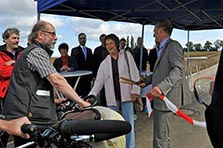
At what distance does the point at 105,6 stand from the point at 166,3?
53.2 inches

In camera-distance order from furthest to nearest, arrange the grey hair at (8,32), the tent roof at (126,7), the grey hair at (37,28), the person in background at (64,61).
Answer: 1. the person in background at (64,61)
2. the tent roof at (126,7)
3. the grey hair at (8,32)
4. the grey hair at (37,28)

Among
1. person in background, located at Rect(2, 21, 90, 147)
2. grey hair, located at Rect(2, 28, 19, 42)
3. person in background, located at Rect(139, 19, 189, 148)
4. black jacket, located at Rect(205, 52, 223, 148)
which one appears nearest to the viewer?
black jacket, located at Rect(205, 52, 223, 148)

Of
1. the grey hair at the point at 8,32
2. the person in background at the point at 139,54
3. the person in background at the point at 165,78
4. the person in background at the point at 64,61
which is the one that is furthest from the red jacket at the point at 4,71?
the person in background at the point at 139,54

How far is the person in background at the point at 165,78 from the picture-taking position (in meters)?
3.51

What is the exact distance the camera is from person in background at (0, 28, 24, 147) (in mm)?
4512

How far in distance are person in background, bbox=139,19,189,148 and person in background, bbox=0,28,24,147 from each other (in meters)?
2.12

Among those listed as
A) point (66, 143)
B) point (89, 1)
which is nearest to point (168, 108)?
point (66, 143)

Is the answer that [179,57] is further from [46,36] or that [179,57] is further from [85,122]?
[85,122]

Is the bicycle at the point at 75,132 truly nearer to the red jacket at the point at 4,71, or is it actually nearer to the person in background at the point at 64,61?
the red jacket at the point at 4,71

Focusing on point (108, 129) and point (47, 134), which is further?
point (47, 134)

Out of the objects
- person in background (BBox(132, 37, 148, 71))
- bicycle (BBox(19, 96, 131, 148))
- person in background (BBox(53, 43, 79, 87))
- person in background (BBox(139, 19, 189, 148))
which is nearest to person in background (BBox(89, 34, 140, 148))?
person in background (BBox(139, 19, 189, 148))

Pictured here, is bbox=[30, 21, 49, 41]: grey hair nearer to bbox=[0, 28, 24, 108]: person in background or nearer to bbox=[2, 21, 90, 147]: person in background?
bbox=[2, 21, 90, 147]: person in background

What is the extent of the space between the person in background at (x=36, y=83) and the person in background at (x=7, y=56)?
1894 mm

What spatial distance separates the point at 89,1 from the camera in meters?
6.37
